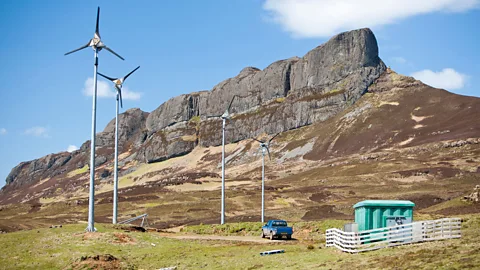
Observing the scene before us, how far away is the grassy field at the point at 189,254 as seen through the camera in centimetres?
3141

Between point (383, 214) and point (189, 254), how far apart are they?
15480 millimetres

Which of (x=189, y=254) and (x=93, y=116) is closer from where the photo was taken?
(x=189, y=254)

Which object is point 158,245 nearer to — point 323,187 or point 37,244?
point 37,244

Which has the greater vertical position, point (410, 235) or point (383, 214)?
point (383, 214)

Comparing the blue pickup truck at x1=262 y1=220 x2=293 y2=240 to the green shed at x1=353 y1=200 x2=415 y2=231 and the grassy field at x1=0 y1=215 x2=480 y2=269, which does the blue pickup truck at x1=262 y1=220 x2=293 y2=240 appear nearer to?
the grassy field at x1=0 y1=215 x2=480 y2=269

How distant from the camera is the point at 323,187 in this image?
172375mm

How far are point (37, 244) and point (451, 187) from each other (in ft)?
377

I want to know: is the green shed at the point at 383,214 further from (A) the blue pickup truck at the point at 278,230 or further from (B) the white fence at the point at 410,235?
(A) the blue pickup truck at the point at 278,230

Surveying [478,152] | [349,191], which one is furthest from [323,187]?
[478,152]

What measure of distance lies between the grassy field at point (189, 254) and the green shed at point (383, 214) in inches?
171

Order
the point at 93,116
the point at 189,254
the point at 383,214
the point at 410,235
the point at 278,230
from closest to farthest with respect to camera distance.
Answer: the point at 410,235
the point at 383,214
the point at 189,254
the point at 93,116
the point at 278,230

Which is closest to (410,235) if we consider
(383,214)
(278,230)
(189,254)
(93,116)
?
(383,214)

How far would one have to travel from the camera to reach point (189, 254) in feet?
147

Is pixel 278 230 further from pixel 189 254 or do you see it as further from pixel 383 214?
pixel 383 214
